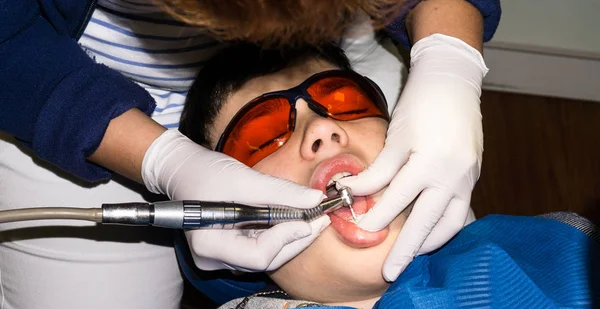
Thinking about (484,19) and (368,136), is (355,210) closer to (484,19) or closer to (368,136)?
(368,136)

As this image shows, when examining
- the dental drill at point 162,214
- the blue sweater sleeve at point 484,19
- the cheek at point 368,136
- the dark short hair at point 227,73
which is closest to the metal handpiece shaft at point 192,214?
the dental drill at point 162,214

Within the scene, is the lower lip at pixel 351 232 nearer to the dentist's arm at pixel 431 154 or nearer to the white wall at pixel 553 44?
the dentist's arm at pixel 431 154

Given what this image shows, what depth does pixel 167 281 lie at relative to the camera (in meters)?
1.81

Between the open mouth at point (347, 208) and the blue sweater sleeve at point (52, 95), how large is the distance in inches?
17.2

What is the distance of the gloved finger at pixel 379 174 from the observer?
134 cm

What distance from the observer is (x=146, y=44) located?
1572 mm

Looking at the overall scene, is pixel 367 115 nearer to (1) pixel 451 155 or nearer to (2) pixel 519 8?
(1) pixel 451 155

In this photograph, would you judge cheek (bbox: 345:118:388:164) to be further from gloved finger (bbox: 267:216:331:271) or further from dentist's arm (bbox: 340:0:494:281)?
gloved finger (bbox: 267:216:331:271)

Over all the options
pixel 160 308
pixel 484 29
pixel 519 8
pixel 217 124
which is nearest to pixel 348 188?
pixel 217 124

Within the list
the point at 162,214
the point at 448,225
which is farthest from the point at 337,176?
the point at 162,214

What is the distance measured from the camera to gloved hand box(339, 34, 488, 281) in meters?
1.36

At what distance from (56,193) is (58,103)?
331 millimetres

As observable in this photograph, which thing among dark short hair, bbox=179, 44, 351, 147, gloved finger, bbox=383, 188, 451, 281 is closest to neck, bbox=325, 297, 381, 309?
gloved finger, bbox=383, 188, 451, 281

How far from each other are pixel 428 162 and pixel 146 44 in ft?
2.20
